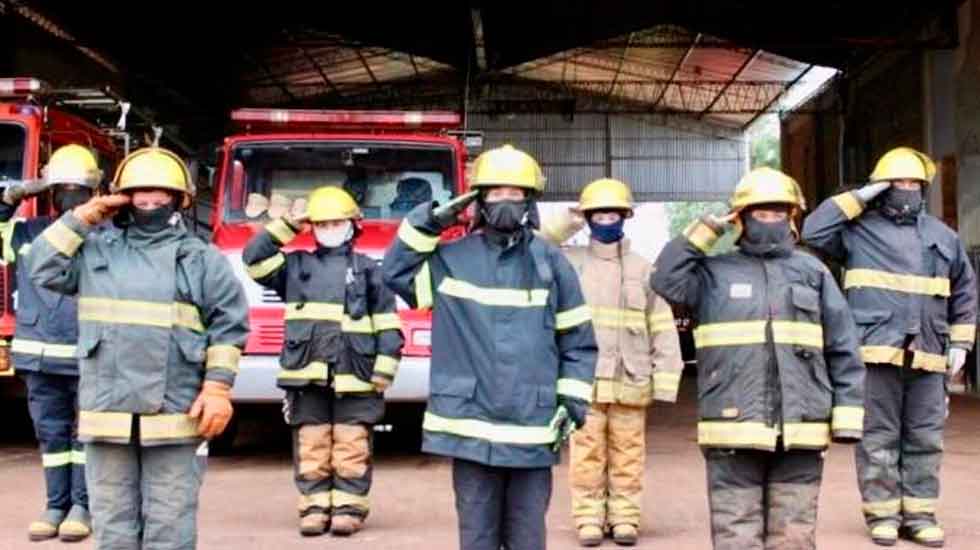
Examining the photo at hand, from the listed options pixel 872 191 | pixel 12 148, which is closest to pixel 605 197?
pixel 872 191

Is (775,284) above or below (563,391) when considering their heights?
above

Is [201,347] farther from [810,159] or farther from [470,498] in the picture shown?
[810,159]

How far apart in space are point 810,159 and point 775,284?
83.0 feet

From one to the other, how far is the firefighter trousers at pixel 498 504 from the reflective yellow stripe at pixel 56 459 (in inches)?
113

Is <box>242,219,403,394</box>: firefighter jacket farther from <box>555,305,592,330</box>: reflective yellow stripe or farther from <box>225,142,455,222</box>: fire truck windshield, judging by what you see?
<box>225,142,455,222</box>: fire truck windshield

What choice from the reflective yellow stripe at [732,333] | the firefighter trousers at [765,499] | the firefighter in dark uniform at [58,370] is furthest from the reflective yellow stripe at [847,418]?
the firefighter in dark uniform at [58,370]

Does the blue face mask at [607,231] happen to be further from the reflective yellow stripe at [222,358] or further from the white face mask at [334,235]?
the reflective yellow stripe at [222,358]

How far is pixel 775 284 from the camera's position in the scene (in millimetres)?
5234

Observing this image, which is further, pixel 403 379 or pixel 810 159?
pixel 810 159

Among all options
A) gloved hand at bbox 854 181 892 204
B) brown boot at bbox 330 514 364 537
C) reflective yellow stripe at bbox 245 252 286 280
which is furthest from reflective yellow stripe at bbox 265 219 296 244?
gloved hand at bbox 854 181 892 204

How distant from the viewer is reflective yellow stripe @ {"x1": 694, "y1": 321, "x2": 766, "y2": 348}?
5172mm

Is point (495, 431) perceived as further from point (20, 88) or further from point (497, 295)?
point (20, 88)

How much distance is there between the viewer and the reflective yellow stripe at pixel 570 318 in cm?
489

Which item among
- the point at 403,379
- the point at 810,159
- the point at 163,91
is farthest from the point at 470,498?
the point at 810,159
